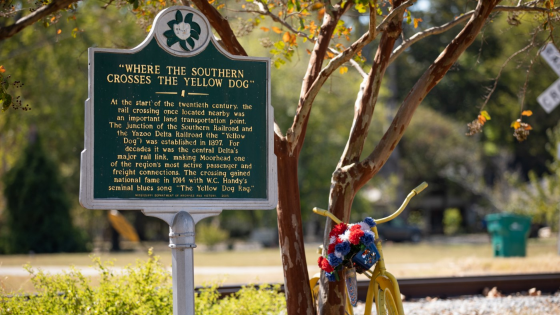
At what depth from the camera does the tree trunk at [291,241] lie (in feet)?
20.4

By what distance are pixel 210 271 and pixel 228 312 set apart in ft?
28.1

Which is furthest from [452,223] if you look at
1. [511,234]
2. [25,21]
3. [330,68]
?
[25,21]

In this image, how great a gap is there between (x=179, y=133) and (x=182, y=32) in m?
0.86

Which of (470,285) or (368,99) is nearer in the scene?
(368,99)

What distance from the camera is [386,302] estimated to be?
545 cm

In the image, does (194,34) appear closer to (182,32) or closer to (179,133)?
(182,32)

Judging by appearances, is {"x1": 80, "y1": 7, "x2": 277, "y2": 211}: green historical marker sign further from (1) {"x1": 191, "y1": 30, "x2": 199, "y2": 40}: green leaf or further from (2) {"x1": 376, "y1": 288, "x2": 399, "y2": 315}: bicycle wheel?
(2) {"x1": 376, "y1": 288, "x2": 399, "y2": 315}: bicycle wheel

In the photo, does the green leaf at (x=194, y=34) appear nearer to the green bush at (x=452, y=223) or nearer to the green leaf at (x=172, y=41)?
the green leaf at (x=172, y=41)

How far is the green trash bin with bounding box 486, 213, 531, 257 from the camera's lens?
18.2 m

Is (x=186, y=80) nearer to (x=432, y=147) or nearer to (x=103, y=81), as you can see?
(x=103, y=81)

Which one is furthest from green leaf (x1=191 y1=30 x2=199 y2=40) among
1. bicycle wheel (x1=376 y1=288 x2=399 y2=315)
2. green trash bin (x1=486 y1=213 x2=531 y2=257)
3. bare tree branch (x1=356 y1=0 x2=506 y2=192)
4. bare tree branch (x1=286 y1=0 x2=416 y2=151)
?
green trash bin (x1=486 y1=213 x2=531 y2=257)

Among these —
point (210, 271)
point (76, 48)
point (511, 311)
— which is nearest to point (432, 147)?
point (76, 48)

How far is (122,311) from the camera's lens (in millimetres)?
6523

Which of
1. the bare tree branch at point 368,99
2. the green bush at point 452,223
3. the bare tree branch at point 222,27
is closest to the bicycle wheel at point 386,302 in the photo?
the bare tree branch at point 368,99
